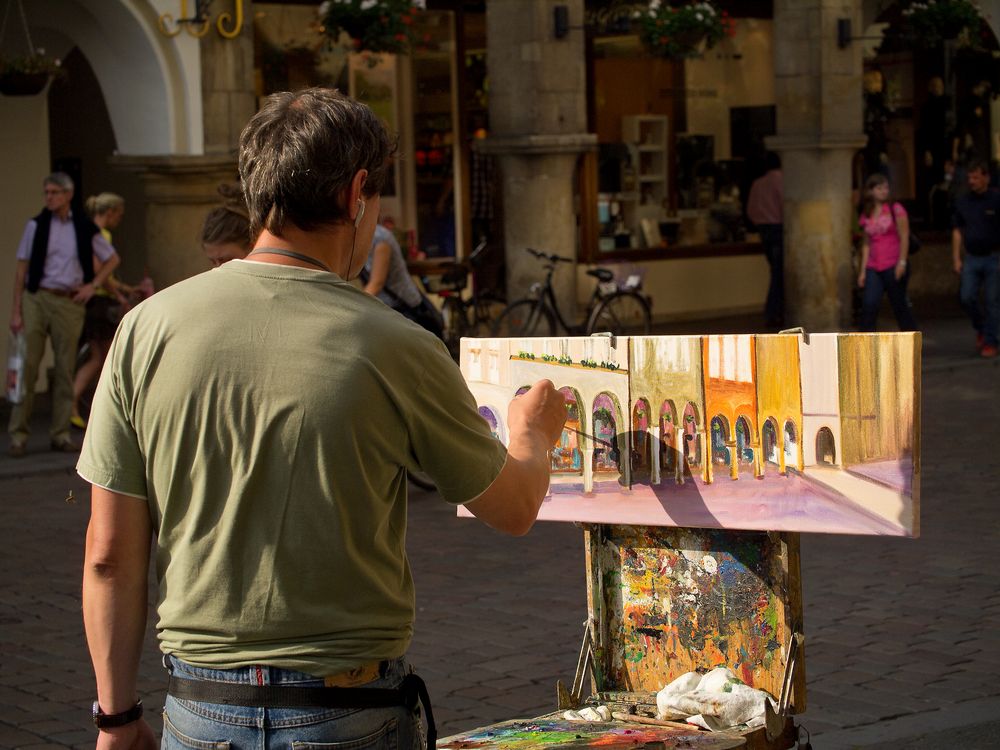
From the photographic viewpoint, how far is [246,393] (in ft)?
8.20

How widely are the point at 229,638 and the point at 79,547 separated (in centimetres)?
657

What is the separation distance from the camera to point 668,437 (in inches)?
151

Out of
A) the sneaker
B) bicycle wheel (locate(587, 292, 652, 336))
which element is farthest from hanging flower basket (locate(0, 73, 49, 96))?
bicycle wheel (locate(587, 292, 652, 336))

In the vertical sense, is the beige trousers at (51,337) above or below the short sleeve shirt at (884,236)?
below

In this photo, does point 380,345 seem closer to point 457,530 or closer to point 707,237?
point 457,530

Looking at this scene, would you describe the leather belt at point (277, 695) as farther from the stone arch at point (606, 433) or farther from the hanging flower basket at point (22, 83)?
the hanging flower basket at point (22, 83)

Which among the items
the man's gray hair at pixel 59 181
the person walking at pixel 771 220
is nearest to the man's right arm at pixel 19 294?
the man's gray hair at pixel 59 181

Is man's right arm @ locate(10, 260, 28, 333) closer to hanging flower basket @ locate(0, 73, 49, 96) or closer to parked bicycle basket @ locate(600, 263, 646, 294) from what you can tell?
hanging flower basket @ locate(0, 73, 49, 96)

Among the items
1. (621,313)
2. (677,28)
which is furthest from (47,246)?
(677,28)

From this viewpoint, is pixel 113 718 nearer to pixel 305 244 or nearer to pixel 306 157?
pixel 305 244

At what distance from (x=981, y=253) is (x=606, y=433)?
12702 millimetres

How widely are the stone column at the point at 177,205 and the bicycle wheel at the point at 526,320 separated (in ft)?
10.8

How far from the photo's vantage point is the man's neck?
8.53 feet

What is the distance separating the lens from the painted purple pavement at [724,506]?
3.57 meters
